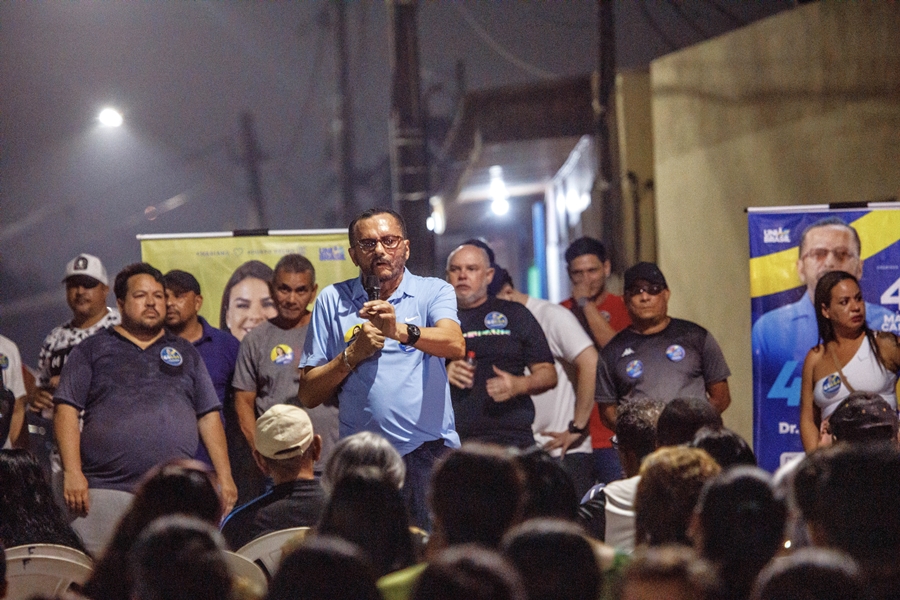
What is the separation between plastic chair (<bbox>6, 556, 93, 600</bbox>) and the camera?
11.5ft

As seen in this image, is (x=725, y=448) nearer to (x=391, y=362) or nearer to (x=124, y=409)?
(x=391, y=362)

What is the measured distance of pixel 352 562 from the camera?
2.24m

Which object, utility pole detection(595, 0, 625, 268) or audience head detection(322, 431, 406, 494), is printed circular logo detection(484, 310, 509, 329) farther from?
utility pole detection(595, 0, 625, 268)

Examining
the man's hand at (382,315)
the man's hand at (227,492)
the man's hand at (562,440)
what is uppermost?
the man's hand at (382,315)

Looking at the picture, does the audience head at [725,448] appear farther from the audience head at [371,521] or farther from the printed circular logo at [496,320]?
the printed circular logo at [496,320]

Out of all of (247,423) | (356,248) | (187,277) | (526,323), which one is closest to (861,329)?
(526,323)

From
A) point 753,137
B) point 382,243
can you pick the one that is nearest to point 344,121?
point 753,137

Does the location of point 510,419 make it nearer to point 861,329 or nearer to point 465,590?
point 861,329

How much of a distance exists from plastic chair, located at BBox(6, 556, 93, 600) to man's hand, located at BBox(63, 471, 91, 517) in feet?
5.95

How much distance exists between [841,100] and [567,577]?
798cm

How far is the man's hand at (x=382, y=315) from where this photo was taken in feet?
12.9

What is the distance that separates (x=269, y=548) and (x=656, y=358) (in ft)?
10.6

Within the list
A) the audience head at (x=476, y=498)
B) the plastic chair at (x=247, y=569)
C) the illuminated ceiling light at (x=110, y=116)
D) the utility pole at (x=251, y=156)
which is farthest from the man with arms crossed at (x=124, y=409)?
the utility pole at (x=251, y=156)

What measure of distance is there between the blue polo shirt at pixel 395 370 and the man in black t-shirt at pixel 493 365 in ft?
4.89
